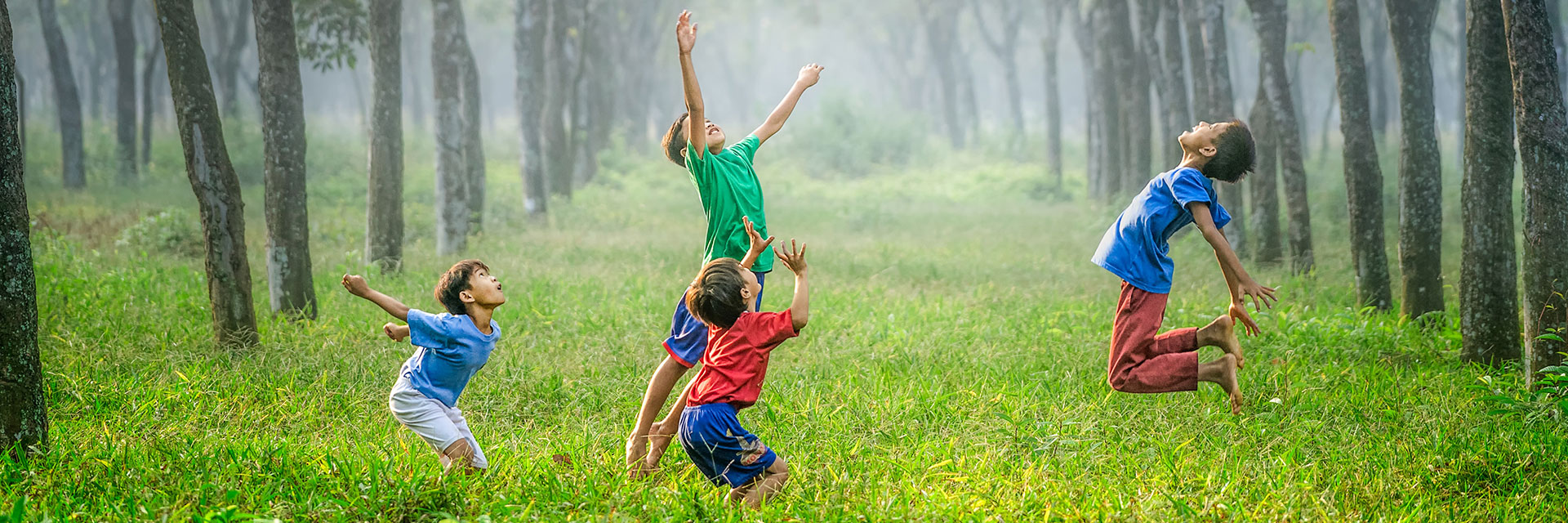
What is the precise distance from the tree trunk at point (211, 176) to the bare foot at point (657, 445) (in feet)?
11.2

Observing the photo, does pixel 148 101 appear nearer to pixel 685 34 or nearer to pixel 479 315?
pixel 479 315

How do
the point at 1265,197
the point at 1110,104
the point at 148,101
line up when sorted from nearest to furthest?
the point at 1265,197 < the point at 1110,104 < the point at 148,101

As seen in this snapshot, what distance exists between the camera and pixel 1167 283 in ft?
15.2

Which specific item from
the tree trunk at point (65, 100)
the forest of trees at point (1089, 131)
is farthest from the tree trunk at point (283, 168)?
the tree trunk at point (65, 100)

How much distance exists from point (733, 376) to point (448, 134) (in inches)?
337

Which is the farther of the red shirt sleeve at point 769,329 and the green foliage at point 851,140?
the green foliage at point 851,140

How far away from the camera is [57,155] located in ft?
69.7

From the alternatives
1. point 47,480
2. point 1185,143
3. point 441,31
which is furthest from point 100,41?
point 1185,143

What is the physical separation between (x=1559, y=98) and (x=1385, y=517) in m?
2.98

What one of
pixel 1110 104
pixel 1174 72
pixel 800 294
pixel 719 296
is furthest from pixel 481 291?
pixel 1110 104

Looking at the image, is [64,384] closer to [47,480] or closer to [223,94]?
[47,480]

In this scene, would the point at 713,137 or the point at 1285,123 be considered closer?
the point at 713,137

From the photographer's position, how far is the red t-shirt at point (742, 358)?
363cm

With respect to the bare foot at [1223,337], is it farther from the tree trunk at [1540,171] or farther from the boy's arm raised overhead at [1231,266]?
the tree trunk at [1540,171]
